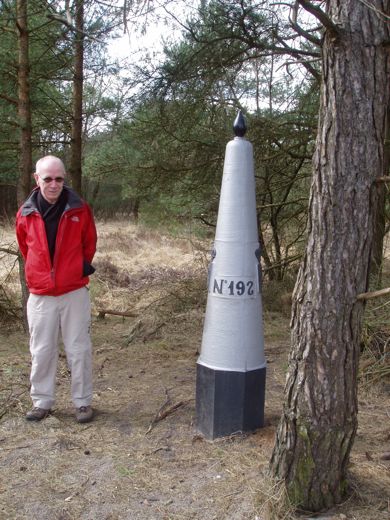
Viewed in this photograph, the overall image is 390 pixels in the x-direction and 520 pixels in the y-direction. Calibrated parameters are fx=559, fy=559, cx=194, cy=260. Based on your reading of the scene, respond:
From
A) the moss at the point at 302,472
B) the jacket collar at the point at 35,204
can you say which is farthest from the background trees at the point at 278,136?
the jacket collar at the point at 35,204

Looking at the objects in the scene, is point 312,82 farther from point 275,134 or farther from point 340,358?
point 340,358

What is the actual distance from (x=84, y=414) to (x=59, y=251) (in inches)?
47.5

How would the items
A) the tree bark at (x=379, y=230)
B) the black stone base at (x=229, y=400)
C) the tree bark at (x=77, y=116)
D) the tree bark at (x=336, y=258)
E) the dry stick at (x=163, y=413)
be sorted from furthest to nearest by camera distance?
1. the tree bark at (x=77, y=116)
2. the tree bark at (x=379, y=230)
3. the dry stick at (x=163, y=413)
4. the black stone base at (x=229, y=400)
5. the tree bark at (x=336, y=258)

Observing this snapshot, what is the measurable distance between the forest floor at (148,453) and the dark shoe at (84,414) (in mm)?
56

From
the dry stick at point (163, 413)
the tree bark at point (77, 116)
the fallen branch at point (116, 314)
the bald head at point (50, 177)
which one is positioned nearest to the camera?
the bald head at point (50, 177)

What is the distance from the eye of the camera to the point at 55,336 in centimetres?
398

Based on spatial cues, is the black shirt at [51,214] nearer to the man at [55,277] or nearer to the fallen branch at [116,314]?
the man at [55,277]

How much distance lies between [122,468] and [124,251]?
12.8 meters

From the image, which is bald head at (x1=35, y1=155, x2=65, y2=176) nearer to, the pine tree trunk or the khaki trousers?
the khaki trousers

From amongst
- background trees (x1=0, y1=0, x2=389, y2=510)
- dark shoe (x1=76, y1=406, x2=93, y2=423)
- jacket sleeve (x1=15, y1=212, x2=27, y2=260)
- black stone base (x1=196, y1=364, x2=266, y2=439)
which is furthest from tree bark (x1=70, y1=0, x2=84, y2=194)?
black stone base (x1=196, y1=364, x2=266, y2=439)

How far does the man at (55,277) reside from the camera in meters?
3.88

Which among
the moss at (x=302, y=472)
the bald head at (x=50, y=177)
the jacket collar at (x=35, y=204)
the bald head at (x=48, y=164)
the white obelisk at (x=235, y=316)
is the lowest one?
the moss at (x=302, y=472)

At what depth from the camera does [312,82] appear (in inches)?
281

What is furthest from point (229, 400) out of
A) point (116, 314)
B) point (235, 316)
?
point (116, 314)
